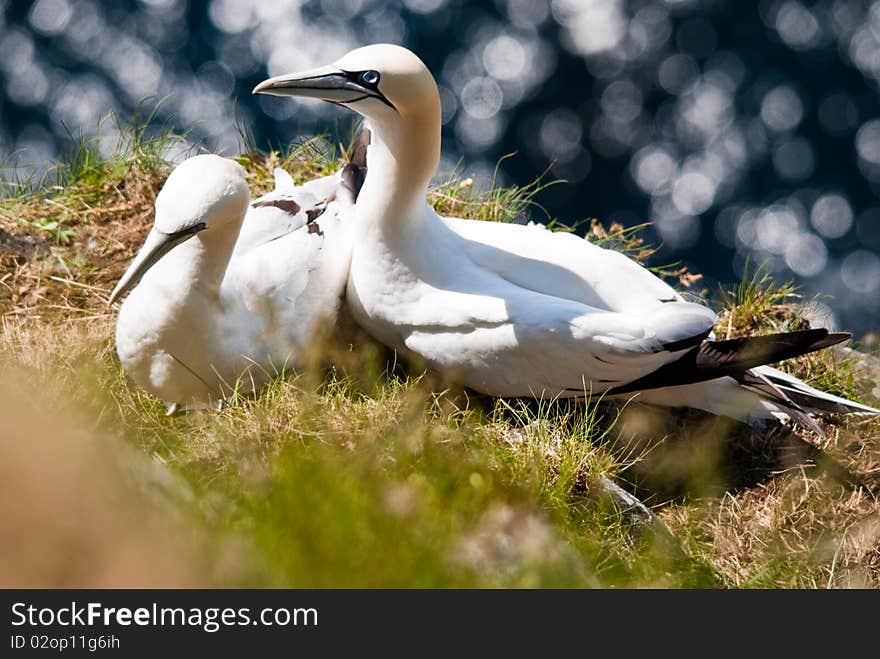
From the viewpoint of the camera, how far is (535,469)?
437 centimetres

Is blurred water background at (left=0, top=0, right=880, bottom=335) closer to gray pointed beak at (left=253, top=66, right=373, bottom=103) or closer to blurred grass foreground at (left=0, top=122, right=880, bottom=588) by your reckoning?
blurred grass foreground at (left=0, top=122, right=880, bottom=588)

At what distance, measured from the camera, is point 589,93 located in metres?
11.6

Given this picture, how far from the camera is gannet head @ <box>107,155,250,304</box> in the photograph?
4238 millimetres

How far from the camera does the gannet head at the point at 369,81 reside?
14.4ft

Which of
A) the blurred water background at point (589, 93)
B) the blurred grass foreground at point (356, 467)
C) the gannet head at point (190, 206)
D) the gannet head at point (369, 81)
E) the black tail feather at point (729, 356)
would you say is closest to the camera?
the blurred grass foreground at point (356, 467)

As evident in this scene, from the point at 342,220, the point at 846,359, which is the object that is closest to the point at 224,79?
the point at 342,220

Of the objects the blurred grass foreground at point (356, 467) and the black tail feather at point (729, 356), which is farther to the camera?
the black tail feather at point (729, 356)

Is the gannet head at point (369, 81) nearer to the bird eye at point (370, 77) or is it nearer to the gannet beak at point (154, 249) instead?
the bird eye at point (370, 77)

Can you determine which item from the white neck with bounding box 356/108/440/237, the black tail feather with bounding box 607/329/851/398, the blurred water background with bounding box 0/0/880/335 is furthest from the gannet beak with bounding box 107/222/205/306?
the blurred water background with bounding box 0/0/880/335

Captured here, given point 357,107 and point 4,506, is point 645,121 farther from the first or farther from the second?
point 4,506

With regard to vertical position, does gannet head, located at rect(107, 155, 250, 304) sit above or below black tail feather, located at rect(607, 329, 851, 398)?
above

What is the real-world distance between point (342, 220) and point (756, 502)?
7.64 ft

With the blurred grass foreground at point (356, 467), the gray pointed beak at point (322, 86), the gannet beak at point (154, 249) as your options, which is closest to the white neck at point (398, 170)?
the gray pointed beak at point (322, 86)

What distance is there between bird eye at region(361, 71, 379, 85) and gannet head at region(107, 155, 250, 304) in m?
0.64
